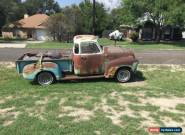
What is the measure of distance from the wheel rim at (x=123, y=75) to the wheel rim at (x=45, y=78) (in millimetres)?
2496

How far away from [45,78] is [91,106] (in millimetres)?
3896

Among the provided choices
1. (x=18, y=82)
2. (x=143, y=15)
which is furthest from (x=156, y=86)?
(x=143, y=15)

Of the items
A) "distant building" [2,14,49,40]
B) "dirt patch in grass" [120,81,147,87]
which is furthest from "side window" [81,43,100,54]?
"distant building" [2,14,49,40]

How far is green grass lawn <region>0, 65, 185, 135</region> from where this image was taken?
8.28m

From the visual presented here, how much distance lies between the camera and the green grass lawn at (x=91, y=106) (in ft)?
27.2

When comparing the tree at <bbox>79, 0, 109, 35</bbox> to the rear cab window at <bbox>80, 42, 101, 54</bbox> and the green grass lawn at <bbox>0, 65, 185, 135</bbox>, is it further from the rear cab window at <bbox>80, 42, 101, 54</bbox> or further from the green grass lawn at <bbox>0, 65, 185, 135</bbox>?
the green grass lawn at <bbox>0, 65, 185, 135</bbox>

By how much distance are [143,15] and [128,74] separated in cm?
2579

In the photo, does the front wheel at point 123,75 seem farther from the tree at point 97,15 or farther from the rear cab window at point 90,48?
the tree at point 97,15

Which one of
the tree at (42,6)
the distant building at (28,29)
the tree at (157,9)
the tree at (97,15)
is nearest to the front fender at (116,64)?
the tree at (157,9)

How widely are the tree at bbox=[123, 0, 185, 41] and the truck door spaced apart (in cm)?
2296

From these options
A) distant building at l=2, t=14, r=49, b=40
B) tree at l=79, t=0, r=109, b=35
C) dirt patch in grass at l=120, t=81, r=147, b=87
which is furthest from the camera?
distant building at l=2, t=14, r=49, b=40

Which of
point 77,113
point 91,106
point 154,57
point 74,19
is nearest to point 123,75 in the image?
point 91,106

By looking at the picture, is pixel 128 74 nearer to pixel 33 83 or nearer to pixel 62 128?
pixel 33 83

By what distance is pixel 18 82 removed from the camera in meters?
13.7
